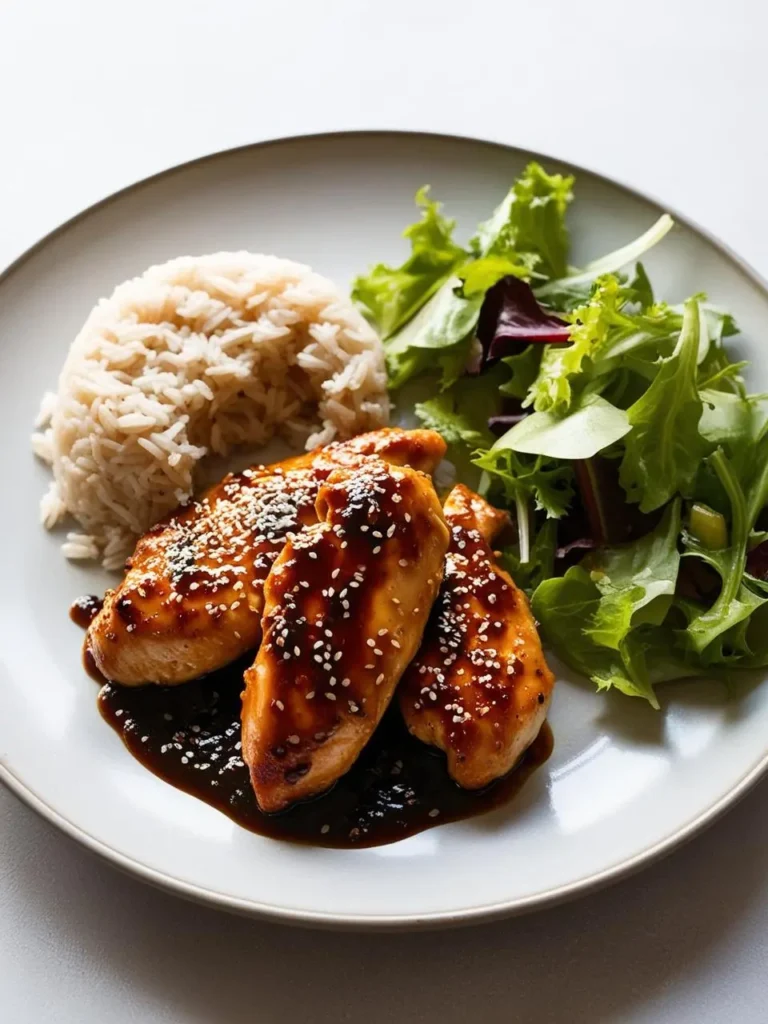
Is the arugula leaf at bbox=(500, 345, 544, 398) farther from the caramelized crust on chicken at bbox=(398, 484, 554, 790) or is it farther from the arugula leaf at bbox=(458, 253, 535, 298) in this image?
the caramelized crust on chicken at bbox=(398, 484, 554, 790)

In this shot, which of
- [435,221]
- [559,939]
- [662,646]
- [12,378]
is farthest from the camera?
[435,221]

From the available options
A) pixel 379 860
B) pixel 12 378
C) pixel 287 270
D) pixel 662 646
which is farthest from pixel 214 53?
pixel 379 860

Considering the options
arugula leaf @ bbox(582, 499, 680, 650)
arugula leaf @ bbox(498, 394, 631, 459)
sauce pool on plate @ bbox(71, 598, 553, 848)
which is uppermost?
arugula leaf @ bbox(498, 394, 631, 459)

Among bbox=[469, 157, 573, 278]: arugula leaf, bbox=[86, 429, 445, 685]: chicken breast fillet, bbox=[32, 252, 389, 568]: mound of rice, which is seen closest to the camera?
bbox=[86, 429, 445, 685]: chicken breast fillet

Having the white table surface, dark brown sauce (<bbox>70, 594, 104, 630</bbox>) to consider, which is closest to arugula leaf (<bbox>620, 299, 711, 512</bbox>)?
the white table surface

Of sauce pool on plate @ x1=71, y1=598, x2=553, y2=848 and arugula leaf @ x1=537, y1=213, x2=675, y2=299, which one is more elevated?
arugula leaf @ x1=537, y1=213, x2=675, y2=299

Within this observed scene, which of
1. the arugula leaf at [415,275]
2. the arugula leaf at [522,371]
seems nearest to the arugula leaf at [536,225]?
the arugula leaf at [415,275]

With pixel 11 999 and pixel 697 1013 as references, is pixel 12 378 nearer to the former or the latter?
pixel 11 999
